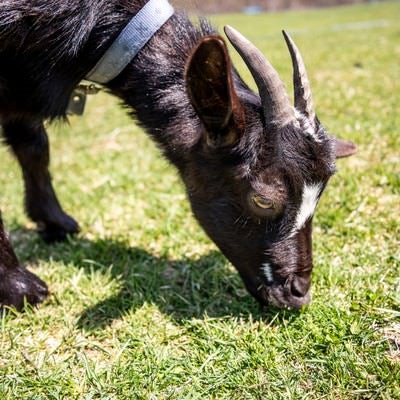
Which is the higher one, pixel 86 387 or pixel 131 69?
pixel 131 69

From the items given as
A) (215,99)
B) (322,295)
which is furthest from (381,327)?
(215,99)

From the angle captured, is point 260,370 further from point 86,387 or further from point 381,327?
point 86,387

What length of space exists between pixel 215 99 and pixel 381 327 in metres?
1.51

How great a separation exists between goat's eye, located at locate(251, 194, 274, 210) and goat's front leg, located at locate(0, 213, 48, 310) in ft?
5.17

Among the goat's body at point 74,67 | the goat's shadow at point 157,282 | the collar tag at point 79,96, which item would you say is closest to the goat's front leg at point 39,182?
the goat's shadow at point 157,282

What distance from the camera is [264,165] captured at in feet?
9.93

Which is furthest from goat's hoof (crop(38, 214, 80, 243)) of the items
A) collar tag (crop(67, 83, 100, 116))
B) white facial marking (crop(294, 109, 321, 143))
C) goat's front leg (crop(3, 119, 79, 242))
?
white facial marking (crop(294, 109, 321, 143))

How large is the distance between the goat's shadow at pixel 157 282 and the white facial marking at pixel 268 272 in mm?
199

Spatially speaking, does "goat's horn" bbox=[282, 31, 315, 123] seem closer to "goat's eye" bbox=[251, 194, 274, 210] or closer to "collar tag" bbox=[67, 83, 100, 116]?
"goat's eye" bbox=[251, 194, 274, 210]

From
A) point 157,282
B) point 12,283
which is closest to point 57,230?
point 12,283

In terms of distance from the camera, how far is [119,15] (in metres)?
3.39

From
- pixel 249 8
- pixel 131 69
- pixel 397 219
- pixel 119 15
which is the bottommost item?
pixel 249 8

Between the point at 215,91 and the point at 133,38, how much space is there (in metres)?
0.90

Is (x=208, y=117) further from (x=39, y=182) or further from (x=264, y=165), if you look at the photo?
(x=39, y=182)
